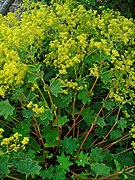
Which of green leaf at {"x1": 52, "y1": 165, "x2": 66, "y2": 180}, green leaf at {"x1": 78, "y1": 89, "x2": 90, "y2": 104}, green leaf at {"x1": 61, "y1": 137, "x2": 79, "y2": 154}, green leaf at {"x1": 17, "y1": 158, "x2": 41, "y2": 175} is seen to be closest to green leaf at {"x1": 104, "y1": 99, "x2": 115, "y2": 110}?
green leaf at {"x1": 78, "y1": 89, "x2": 90, "y2": 104}

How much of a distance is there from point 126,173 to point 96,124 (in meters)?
0.32

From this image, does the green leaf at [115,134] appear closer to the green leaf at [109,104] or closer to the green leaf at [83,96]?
the green leaf at [109,104]

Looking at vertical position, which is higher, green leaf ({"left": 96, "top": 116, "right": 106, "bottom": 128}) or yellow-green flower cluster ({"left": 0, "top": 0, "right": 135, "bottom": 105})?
yellow-green flower cluster ({"left": 0, "top": 0, "right": 135, "bottom": 105})

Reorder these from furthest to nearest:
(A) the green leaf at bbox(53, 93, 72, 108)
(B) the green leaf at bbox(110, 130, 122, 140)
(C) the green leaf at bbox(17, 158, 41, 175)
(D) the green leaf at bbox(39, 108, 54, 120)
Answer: (B) the green leaf at bbox(110, 130, 122, 140) < (A) the green leaf at bbox(53, 93, 72, 108) < (D) the green leaf at bbox(39, 108, 54, 120) < (C) the green leaf at bbox(17, 158, 41, 175)

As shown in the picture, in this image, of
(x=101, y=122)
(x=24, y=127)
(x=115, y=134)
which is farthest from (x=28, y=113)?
(x=115, y=134)

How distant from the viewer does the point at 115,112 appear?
210cm

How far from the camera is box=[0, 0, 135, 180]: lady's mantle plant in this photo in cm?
164

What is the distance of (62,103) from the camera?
1764 mm

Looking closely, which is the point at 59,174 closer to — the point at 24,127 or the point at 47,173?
the point at 47,173

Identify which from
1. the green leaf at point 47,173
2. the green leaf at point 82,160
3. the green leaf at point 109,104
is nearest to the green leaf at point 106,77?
the green leaf at point 109,104

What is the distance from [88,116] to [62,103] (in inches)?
5.9

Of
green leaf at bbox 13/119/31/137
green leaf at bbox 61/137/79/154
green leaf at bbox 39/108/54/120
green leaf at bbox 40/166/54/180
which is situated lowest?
green leaf at bbox 40/166/54/180

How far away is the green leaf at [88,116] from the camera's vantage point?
5.96ft

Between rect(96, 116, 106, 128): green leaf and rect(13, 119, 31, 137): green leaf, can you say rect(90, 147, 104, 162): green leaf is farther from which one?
rect(13, 119, 31, 137): green leaf
